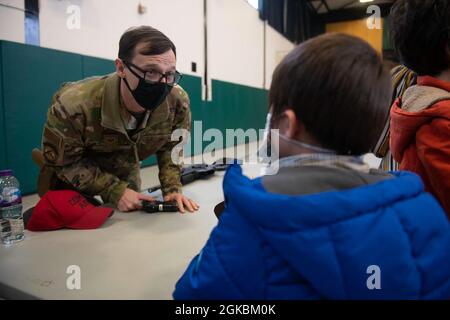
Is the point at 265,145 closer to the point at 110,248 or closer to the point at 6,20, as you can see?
the point at 110,248

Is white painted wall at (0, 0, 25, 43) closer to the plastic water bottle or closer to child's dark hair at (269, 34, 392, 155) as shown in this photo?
the plastic water bottle

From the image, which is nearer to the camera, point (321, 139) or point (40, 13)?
point (321, 139)

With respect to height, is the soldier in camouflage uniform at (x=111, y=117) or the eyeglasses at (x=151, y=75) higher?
the eyeglasses at (x=151, y=75)

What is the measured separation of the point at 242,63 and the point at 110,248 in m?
4.52

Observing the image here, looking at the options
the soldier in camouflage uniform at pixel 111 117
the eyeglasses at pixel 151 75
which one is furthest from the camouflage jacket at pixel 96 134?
the eyeglasses at pixel 151 75

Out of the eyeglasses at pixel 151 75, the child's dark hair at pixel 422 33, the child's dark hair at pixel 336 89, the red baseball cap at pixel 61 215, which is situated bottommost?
the red baseball cap at pixel 61 215

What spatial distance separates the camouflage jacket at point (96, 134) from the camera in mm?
1150

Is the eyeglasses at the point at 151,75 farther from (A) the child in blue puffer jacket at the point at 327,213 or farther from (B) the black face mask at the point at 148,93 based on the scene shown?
(A) the child in blue puffer jacket at the point at 327,213

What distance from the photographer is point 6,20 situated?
1769 millimetres

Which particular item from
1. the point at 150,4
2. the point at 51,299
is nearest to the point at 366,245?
the point at 51,299

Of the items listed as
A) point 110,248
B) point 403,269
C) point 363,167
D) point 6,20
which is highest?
point 6,20

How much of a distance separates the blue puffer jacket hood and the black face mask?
2.53ft

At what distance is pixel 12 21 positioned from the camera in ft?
5.89

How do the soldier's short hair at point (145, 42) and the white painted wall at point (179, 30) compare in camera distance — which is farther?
the white painted wall at point (179, 30)
